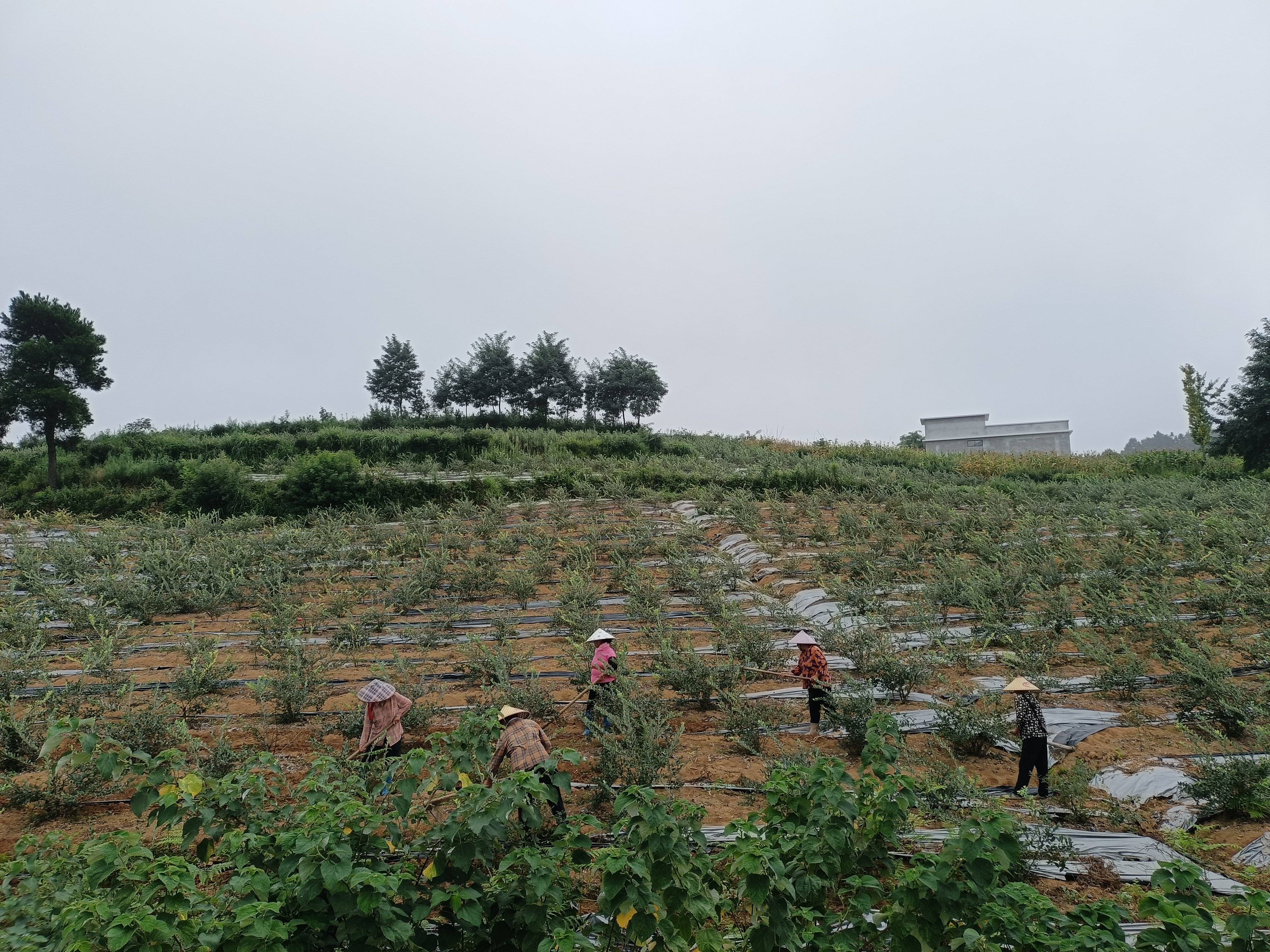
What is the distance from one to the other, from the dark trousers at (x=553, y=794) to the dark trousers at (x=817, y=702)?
81.8 inches

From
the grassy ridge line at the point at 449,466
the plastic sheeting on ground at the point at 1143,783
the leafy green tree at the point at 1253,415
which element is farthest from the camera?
the leafy green tree at the point at 1253,415

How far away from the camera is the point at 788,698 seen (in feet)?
19.2

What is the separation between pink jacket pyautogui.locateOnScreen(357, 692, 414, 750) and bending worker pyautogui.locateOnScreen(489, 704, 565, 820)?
2.62 feet

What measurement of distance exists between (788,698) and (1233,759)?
9.49 ft

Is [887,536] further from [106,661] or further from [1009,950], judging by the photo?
[106,661]

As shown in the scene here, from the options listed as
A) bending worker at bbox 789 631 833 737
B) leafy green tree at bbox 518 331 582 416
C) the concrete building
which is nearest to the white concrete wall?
the concrete building

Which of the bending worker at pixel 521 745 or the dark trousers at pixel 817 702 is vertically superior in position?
the bending worker at pixel 521 745

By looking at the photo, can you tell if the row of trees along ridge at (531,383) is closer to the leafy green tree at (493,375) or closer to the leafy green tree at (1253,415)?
the leafy green tree at (493,375)

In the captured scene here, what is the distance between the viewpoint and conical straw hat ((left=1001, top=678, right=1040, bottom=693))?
4.41 meters

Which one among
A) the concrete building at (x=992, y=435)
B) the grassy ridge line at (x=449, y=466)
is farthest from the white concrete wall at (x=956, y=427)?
the grassy ridge line at (x=449, y=466)

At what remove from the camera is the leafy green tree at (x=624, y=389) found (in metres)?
29.9

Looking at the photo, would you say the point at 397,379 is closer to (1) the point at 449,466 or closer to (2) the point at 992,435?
(1) the point at 449,466

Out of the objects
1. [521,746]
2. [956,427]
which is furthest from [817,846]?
[956,427]

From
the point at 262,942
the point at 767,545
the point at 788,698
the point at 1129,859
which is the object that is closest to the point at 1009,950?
the point at 1129,859
